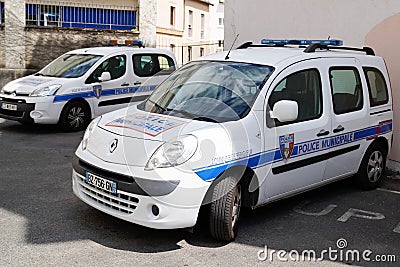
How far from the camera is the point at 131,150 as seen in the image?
4.45 meters

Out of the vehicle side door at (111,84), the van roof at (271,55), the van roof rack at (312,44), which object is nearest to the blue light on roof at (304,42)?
the van roof rack at (312,44)

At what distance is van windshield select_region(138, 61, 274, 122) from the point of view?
4.95 metres

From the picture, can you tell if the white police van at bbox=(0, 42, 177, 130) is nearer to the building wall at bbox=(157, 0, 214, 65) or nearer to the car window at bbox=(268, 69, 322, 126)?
the car window at bbox=(268, 69, 322, 126)

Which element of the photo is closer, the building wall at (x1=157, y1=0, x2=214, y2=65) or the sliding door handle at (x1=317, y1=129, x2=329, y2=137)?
the sliding door handle at (x1=317, y1=129, x2=329, y2=137)

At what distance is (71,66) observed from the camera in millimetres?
10352

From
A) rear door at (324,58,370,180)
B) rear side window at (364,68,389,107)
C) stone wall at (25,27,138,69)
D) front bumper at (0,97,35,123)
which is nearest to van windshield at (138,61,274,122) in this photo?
rear door at (324,58,370,180)

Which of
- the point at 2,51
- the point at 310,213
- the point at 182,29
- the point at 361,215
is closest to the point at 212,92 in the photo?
the point at 310,213

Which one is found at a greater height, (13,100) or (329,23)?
(329,23)

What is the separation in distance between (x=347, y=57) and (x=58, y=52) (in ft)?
45.4

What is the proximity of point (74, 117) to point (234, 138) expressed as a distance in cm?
612

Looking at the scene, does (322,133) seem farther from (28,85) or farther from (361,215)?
(28,85)

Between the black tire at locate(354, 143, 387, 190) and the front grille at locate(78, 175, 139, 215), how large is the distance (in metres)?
3.28

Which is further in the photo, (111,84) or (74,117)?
(111,84)

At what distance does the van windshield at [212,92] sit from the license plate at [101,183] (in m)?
0.98
